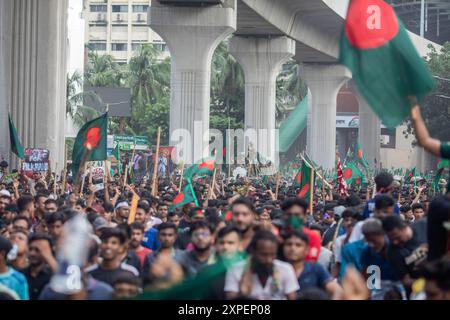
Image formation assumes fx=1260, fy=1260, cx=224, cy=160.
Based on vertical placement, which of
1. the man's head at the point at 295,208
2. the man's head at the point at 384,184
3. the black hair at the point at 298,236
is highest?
the man's head at the point at 384,184

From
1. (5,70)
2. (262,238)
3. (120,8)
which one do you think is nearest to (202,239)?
(262,238)

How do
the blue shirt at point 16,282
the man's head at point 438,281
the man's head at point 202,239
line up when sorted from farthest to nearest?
the man's head at point 202,239 < the blue shirt at point 16,282 < the man's head at point 438,281

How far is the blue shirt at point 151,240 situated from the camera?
12.5 meters

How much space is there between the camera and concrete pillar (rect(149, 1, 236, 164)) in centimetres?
3947

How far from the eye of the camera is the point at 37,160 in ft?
92.0

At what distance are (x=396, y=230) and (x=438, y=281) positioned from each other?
2.35m

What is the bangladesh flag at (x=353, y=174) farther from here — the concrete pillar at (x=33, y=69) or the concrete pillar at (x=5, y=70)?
the concrete pillar at (x=5, y=70)

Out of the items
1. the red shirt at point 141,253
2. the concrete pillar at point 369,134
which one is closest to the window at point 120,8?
the concrete pillar at point 369,134

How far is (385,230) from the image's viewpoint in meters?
9.12

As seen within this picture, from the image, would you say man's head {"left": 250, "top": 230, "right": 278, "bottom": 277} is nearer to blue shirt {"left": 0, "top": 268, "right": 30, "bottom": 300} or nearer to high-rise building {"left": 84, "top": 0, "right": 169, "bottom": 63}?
blue shirt {"left": 0, "top": 268, "right": 30, "bottom": 300}

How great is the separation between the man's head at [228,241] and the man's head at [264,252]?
0.17m

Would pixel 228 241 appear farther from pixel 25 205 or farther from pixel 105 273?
pixel 25 205
